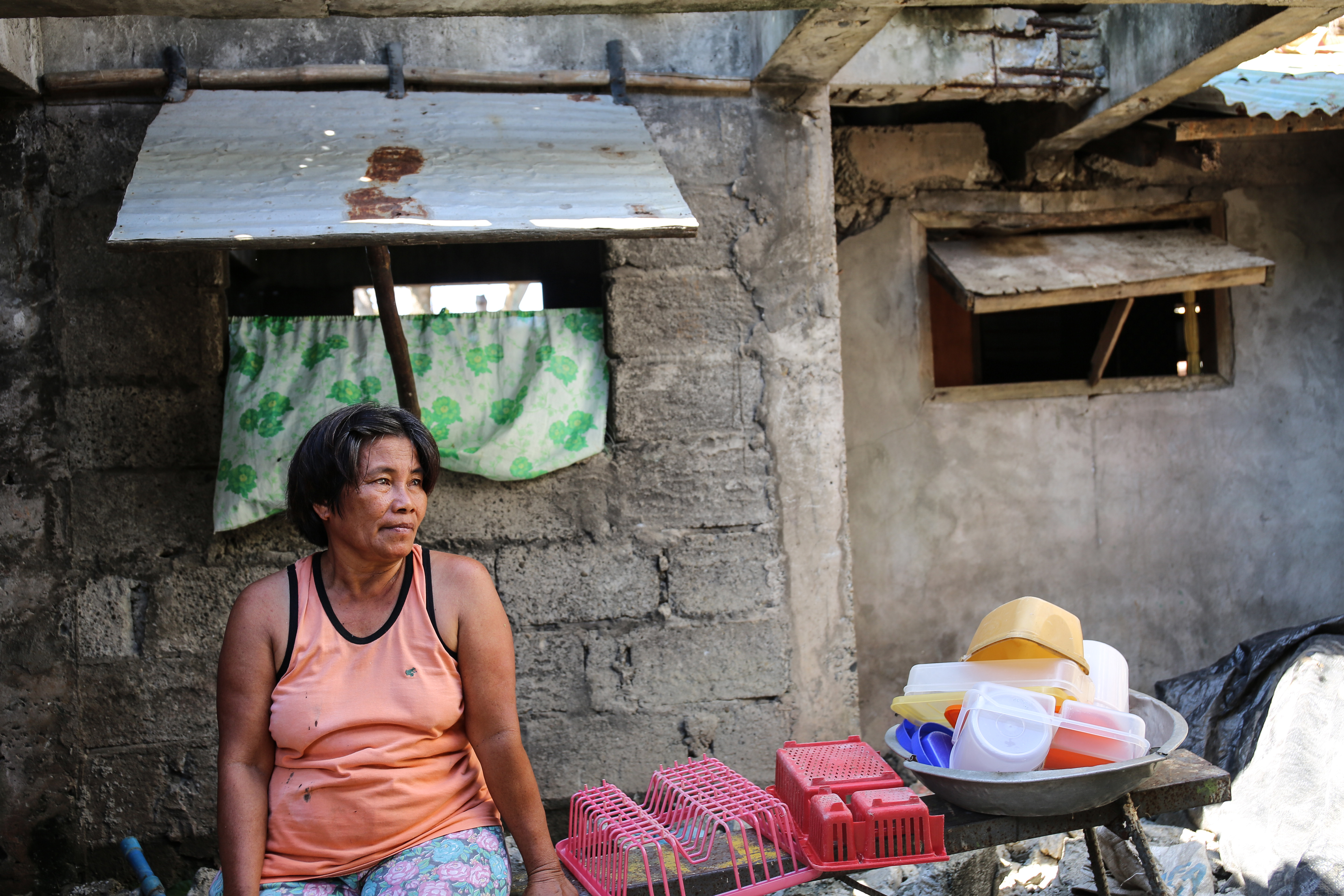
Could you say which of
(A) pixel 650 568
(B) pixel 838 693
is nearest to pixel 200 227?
(A) pixel 650 568

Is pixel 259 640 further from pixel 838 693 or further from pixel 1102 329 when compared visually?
pixel 1102 329

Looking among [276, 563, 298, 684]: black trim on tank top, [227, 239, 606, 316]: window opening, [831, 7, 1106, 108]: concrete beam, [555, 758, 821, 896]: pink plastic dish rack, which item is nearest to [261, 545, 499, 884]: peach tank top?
[276, 563, 298, 684]: black trim on tank top

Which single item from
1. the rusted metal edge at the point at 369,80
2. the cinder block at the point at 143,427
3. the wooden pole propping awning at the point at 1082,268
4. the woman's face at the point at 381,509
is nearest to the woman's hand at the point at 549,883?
the woman's face at the point at 381,509

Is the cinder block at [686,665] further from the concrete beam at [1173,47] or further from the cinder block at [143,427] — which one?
the concrete beam at [1173,47]

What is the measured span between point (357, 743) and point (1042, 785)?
1422mm

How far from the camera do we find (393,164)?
2.79 m

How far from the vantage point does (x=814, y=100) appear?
3.45m

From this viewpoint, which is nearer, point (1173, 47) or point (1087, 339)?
point (1173, 47)

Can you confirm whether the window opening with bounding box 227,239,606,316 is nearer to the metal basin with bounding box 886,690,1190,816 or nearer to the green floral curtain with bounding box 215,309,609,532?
the green floral curtain with bounding box 215,309,609,532

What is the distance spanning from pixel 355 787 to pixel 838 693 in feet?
6.56

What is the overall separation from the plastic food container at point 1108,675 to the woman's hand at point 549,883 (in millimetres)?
1286

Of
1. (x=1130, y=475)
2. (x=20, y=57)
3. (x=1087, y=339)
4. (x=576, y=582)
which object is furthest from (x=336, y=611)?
(x=1087, y=339)

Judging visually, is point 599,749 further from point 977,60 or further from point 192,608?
point 977,60

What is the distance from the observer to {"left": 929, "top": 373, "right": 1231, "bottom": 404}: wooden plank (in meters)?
4.64
